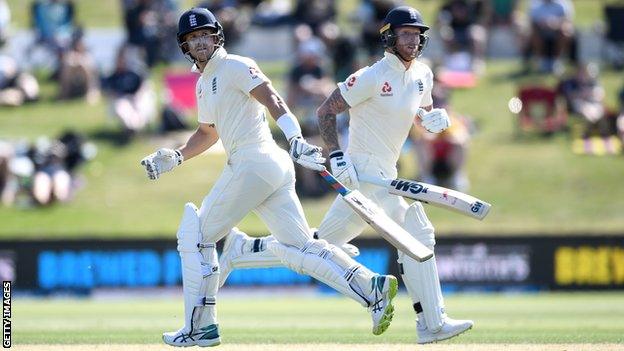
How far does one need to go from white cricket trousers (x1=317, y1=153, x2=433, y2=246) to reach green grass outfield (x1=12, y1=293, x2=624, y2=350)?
645 millimetres

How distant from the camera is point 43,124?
56.9 feet

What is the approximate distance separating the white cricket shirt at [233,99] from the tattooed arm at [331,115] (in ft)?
1.20

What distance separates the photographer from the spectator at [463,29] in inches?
704

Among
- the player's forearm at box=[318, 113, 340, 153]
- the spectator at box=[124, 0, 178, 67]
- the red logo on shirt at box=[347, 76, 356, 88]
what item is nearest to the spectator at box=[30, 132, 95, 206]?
the spectator at box=[124, 0, 178, 67]

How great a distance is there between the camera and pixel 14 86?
18.0 meters

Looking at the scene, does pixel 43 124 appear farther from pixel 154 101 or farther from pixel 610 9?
pixel 610 9

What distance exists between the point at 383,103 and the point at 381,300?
1.11 meters

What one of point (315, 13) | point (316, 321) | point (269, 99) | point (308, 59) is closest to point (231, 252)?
point (269, 99)

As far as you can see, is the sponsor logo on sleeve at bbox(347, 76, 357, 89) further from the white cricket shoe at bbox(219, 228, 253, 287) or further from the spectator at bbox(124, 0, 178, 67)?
the spectator at bbox(124, 0, 178, 67)

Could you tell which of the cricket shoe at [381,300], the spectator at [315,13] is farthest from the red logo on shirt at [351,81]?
the spectator at [315,13]

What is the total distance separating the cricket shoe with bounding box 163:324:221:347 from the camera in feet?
22.7

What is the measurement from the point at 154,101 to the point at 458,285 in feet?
18.9

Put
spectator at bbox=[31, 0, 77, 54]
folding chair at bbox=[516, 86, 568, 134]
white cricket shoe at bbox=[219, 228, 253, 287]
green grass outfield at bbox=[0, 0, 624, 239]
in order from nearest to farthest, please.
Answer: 1. white cricket shoe at bbox=[219, 228, 253, 287]
2. green grass outfield at bbox=[0, 0, 624, 239]
3. folding chair at bbox=[516, 86, 568, 134]
4. spectator at bbox=[31, 0, 77, 54]

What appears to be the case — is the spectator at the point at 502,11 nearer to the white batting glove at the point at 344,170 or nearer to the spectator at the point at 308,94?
the spectator at the point at 308,94
